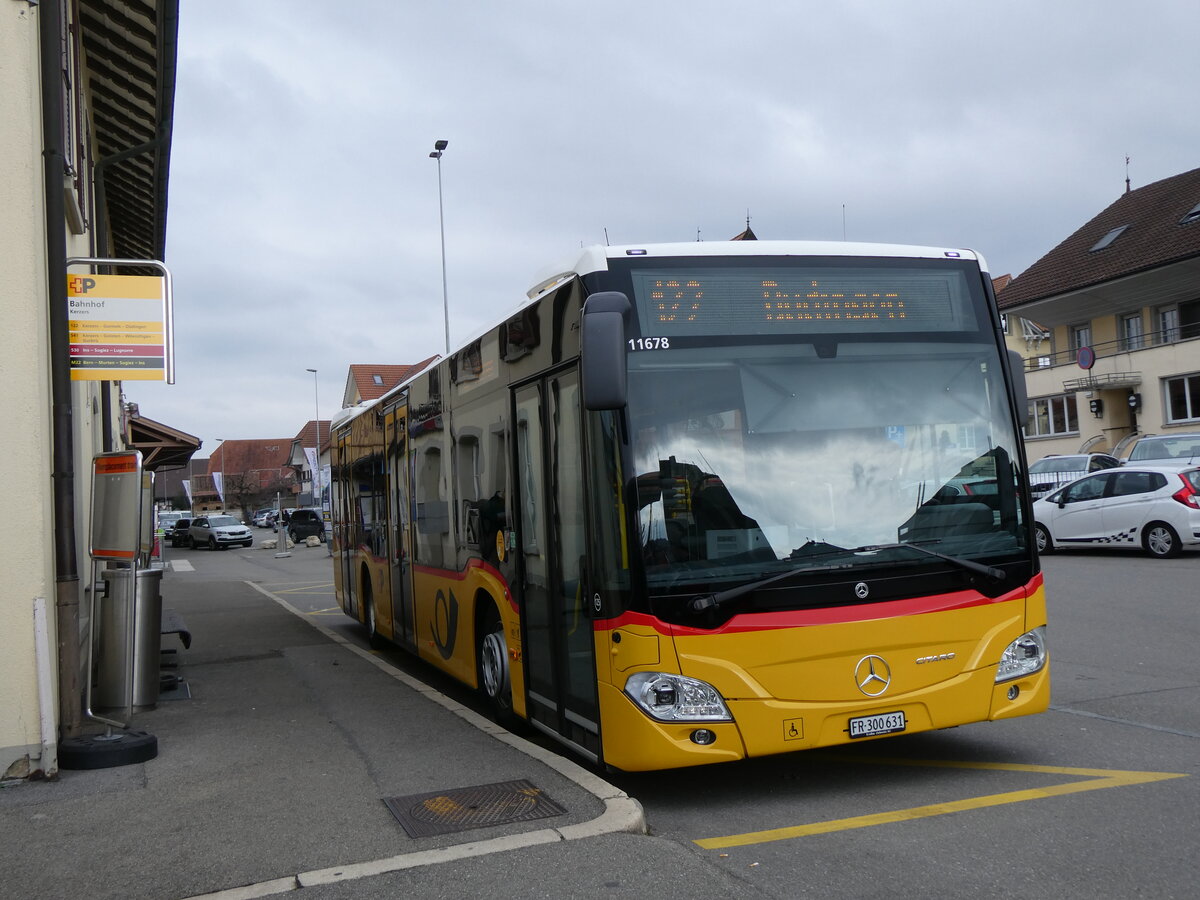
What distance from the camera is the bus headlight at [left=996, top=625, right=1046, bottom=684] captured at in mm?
5992

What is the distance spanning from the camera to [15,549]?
632 centimetres

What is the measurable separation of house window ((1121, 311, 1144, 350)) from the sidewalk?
35.4m

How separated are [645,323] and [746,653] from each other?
1689mm

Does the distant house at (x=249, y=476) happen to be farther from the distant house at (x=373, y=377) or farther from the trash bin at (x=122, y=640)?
the trash bin at (x=122, y=640)

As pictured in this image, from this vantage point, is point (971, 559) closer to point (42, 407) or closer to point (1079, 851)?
point (1079, 851)

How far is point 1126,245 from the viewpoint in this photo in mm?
39000

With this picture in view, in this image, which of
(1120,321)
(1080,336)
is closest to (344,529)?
(1120,321)

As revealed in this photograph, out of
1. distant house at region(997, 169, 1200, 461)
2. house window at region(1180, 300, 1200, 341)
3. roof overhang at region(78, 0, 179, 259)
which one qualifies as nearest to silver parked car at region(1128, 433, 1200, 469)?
distant house at region(997, 169, 1200, 461)

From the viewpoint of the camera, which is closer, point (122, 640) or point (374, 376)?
point (122, 640)

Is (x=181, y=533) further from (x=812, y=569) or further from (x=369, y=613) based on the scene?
(x=812, y=569)

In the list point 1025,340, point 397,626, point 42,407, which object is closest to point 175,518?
point 1025,340

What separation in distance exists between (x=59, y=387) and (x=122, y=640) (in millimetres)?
2633

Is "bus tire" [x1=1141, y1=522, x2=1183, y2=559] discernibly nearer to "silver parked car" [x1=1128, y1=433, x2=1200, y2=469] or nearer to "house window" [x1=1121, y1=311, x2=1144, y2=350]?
"silver parked car" [x1=1128, y1=433, x2=1200, y2=469]

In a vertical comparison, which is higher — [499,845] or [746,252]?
[746,252]
